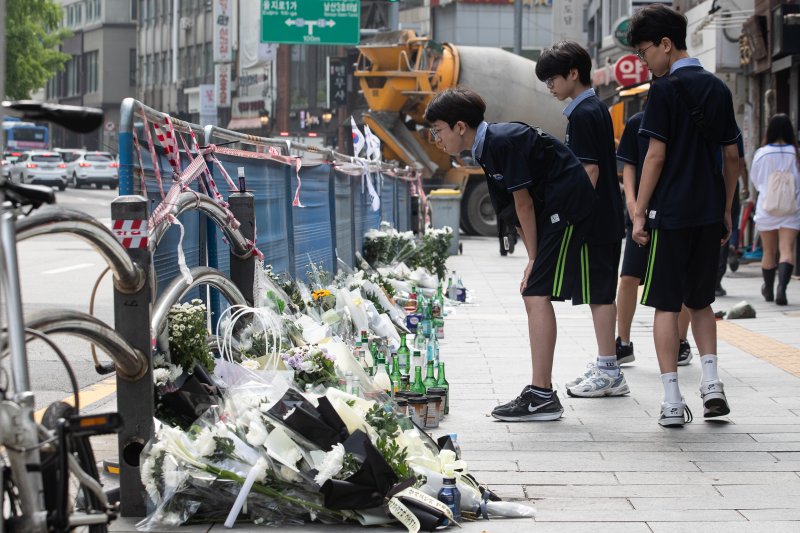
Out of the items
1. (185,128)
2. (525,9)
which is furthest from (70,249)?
(525,9)

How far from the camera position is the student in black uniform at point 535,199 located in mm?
6898

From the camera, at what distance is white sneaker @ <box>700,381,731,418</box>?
22.4 ft

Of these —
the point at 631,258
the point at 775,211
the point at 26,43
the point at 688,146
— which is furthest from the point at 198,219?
the point at 26,43

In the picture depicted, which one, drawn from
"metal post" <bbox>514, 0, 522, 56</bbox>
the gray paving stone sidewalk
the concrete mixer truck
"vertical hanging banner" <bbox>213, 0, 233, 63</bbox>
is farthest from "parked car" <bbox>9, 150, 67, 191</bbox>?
the gray paving stone sidewalk

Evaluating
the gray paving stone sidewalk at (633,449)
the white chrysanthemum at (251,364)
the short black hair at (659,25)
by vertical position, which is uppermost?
the short black hair at (659,25)

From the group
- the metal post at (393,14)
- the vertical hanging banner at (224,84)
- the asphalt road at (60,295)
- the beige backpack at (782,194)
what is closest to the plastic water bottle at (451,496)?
the asphalt road at (60,295)

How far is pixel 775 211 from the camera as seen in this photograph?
13.4 metres

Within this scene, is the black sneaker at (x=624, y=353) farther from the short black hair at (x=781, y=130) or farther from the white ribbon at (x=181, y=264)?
the short black hair at (x=781, y=130)

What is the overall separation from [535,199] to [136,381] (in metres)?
2.98

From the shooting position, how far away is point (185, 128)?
6.34 meters

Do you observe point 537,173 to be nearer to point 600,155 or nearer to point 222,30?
point 600,155

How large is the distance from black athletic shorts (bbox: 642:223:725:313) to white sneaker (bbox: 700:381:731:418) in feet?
1.41

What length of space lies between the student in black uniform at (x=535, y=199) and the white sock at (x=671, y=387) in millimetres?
597

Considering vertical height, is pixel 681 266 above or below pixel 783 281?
above
